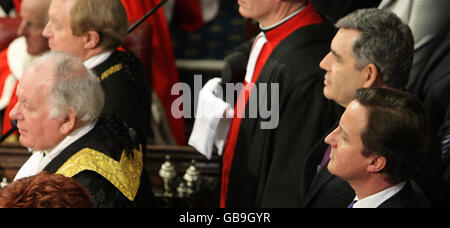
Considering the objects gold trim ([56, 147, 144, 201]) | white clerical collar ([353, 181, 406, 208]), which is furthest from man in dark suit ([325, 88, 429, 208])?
gold trim ([56, 147, 144, 201])

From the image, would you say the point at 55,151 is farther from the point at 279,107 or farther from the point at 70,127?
the point at 279,107

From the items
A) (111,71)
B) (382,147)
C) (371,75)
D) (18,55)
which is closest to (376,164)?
(382,147)

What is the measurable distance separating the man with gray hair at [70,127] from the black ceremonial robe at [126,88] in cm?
67

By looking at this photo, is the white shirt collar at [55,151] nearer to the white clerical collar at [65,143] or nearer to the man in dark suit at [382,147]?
the white clerical collar at [65,143]

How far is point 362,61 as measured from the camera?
118 inches

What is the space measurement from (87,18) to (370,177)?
5.83 feet

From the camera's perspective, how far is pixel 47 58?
10.0 feet

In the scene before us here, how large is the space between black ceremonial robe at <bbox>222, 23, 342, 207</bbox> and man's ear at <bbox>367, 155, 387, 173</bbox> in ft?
3.12

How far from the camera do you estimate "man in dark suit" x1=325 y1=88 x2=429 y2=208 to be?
2.47 m

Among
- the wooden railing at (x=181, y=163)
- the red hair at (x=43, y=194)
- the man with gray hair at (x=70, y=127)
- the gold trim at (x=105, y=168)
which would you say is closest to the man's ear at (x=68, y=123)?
the man with gray hair at (x=70, y=127)

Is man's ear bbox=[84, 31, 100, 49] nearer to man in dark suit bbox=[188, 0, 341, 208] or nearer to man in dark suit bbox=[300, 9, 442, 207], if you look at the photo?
man in dark suit bbox=[188, 0, 341, 208]

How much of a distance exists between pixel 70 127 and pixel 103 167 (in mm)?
218

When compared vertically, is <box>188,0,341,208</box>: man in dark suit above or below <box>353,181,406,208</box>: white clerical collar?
below

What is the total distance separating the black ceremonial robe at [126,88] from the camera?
3840 millimetres
